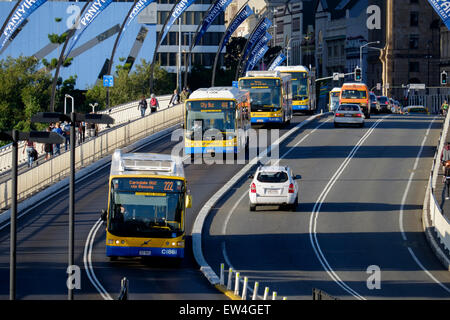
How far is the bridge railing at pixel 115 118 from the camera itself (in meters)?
45.7

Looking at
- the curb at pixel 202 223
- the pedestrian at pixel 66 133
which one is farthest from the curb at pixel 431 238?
the pedestrian at pixel 66 133

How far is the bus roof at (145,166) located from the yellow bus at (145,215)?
0.08 meters

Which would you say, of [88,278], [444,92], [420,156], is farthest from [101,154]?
[444,92]

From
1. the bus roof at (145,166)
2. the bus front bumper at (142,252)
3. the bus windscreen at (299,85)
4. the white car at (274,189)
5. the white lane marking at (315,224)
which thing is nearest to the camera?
the white lane marking at (315,224)

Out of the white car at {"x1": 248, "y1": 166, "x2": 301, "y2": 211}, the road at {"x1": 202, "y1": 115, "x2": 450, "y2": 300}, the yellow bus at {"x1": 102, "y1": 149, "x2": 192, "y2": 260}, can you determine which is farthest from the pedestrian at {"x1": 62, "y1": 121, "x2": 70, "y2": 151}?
the yellow bus at {"x1": 102, "y1": 149, "x2": 192, "y2": 260}

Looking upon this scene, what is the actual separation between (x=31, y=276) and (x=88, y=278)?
1540 mm

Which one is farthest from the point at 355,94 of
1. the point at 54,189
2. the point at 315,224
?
the point at 315,224

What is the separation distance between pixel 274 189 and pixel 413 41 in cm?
11173

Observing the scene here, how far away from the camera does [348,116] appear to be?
6328 cm

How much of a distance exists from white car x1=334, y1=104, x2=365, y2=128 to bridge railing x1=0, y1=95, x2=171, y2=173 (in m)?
13.8

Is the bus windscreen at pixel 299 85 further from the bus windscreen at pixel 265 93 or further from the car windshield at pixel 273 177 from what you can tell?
the car windshield at pixel 273 177

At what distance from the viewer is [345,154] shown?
5228 cm

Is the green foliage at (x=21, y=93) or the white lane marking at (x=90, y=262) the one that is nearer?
the white lane marking at (x=90, y=262)
